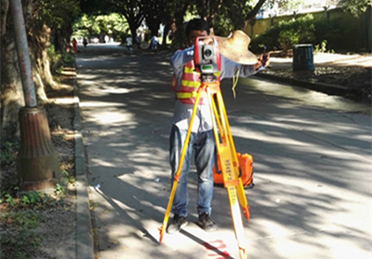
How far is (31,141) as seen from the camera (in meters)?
5.55

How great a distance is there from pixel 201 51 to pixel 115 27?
9330 cm

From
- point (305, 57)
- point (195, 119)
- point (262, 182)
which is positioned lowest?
point (262, 182)

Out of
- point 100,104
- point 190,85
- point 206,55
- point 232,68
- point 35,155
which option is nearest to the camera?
point 206,55

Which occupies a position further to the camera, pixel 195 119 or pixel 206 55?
pixel 195 119

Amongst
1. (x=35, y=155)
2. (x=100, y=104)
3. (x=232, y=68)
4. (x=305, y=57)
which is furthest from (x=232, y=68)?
(x=305, y=57)

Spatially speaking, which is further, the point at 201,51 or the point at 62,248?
the point at 62,248

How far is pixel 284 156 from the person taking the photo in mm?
7199

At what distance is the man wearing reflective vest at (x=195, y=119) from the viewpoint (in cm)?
413

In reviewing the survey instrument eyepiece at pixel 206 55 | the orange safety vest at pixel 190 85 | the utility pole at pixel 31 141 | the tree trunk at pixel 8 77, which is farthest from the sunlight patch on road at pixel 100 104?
the survey instrument eyepiece at pixel 206 55

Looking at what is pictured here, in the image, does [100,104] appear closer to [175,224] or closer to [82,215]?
[82,215]

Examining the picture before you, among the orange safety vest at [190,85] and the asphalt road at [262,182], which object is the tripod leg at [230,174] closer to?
the orange safety vest at [190,85]

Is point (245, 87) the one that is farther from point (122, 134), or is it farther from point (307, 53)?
point (122, 134)

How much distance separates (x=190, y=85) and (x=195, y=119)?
12.3 inches

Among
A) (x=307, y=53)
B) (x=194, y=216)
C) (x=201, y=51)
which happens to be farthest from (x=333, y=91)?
(x=201, y=51)
